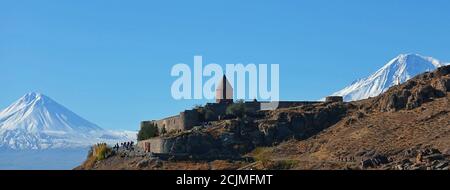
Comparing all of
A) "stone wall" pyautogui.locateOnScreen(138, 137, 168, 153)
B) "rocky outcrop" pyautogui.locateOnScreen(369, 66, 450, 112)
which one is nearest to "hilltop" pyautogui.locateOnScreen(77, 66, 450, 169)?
"rocky outcrop" pyautogui.locateOnScreen(369, 66, 450, 112)

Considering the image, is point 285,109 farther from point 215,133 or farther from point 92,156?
point 92,156

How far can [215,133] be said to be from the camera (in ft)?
305

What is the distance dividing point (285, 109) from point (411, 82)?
13.7m

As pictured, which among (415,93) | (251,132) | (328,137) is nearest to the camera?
(328,137)

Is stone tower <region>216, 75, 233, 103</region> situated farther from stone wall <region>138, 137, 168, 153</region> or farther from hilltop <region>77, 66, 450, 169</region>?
stone wall <region>138, 137, 168, 153</region>

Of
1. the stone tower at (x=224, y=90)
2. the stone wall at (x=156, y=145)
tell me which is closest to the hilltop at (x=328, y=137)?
the stone wall at (x=156, y=145)

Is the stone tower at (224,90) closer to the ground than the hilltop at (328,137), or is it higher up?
higher up

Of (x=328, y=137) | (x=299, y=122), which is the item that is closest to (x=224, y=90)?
(x=299, y=122)

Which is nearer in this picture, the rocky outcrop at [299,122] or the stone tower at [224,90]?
the rocky outcrop at [299,122]

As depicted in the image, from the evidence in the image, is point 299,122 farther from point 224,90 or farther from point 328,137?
point 224,90

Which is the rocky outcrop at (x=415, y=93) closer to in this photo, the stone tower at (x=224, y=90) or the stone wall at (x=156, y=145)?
the stone wall at (x=156, y=145)
